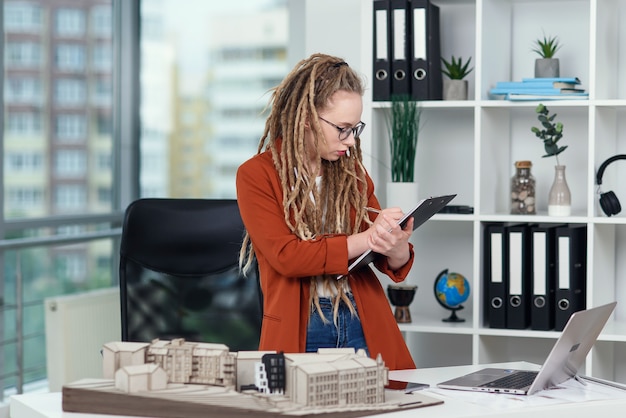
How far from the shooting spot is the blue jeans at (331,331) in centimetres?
219

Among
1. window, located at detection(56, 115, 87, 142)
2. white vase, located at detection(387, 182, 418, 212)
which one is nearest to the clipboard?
white vase, located at detection(387, 182, 418, 212)

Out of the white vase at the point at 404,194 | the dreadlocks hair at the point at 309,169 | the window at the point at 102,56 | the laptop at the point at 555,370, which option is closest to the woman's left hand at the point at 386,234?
the dreadlocks hair at the point at 309,169

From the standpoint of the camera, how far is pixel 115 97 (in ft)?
15.2

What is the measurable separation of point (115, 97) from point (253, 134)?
75 cm

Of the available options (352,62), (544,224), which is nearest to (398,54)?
(352,62)

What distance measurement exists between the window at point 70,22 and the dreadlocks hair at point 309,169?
2272mm

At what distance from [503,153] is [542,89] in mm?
358

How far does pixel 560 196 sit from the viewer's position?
3131 millimetres

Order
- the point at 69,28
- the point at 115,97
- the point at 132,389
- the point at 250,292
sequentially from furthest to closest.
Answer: the point at 115,97 → the point at 69,28 → the point at 250,292 → the point at 132,389

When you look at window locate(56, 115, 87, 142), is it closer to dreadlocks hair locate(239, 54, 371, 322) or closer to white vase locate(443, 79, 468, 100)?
white vase locate(443, 79, 468, 100)

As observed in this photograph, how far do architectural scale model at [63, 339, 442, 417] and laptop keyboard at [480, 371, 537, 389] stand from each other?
0.21 meters

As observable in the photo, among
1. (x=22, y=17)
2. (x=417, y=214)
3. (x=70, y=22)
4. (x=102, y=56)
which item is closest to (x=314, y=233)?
(x=417, y=214)

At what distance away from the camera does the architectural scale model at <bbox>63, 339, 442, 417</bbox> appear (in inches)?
64.1

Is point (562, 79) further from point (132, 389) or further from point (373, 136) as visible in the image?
point (132, 389)
